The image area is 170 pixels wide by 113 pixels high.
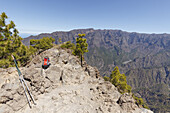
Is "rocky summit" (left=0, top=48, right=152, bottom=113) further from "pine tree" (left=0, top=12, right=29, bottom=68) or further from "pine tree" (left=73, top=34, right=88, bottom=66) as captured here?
"pine tree" (left=73, top=34, right=88, bottom=66)

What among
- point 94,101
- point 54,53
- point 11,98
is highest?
point 54,53

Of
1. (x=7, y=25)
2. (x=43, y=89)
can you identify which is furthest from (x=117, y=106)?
(x=7, y=25)

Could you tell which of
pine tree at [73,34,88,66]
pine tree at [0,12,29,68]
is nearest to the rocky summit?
pine tree at [0,12,29,68]

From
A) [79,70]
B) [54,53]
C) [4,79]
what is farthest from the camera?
[54,53]

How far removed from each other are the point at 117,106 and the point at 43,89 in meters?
14.4

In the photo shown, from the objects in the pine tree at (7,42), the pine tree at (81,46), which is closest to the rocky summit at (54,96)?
the pine tree at (7,42)

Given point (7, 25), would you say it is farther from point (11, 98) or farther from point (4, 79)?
point (11, 98)

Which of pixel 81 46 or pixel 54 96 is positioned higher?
pixel 81 46

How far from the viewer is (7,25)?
24.4m

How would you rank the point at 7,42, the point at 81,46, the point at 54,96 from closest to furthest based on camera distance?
the point at 54,96 < the point at 7,42 < the point at 81,46

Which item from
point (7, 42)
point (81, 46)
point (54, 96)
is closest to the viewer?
point (54, 96)

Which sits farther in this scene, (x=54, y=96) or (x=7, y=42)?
(x=7, y=42)

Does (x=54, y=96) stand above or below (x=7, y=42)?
below

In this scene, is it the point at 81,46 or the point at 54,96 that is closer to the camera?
the point at 54,96
